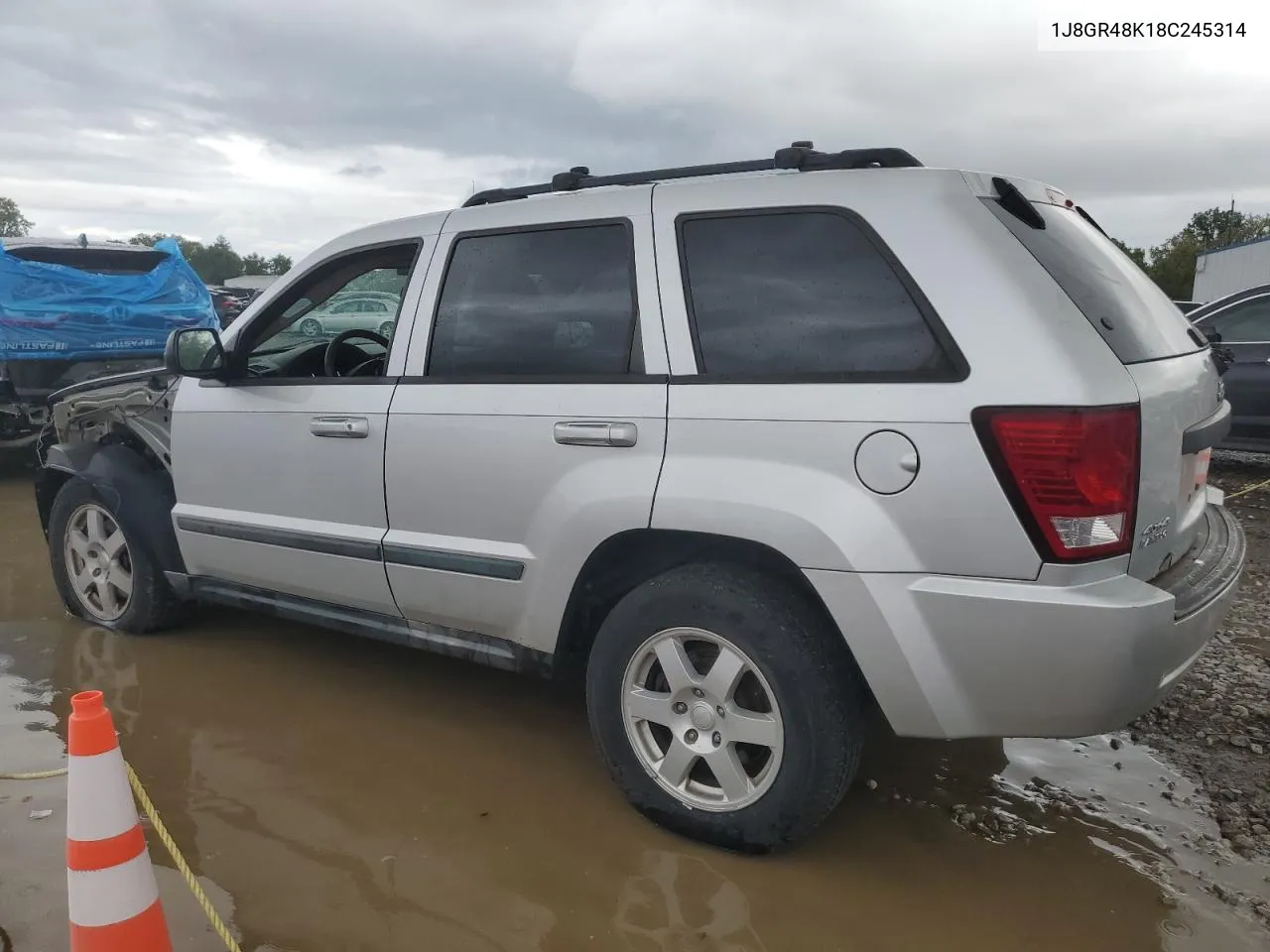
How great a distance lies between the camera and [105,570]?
4520 millimetres

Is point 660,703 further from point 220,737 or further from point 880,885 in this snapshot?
point 220,737

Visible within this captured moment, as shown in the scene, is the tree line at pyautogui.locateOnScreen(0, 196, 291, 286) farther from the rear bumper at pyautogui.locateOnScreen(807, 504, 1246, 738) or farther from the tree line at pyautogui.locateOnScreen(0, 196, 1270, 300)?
the rear bumper at pyautogui.locateOnScreen(807, 504, 1246, 738)

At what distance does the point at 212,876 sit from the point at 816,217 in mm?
2467

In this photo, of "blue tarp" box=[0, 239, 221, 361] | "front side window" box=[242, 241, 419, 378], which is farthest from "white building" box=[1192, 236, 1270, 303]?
"front side window" box=[242, 241, 419, 378]

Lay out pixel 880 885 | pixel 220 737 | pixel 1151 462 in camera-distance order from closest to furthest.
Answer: pixel 1151 462 → pixel 880 885 → pixel 220 737

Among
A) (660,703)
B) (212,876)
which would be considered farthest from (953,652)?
(212,876)

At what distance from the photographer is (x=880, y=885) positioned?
8.78 ft

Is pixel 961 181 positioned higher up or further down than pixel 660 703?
higher up

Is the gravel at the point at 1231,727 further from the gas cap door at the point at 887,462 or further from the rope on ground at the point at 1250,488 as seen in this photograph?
the rope on ground at the point at 1250,488

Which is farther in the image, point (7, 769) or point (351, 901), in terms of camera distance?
point (7, 769)

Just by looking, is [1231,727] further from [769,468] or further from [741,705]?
[769,468]

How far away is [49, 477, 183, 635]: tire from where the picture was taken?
436 centimetres

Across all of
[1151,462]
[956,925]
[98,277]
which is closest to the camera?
[1151,462]

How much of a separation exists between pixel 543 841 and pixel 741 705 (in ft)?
2.41
